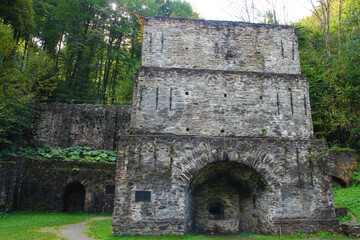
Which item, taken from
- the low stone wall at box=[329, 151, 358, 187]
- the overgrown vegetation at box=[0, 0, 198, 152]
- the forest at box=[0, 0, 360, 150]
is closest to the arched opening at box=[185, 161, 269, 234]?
the low stone wall at box=[329, 151, 358, 187]

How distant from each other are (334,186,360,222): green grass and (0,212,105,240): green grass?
Result: 12.2m

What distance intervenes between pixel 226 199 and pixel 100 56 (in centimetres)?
2236

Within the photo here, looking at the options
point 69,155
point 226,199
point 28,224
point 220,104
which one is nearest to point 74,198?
point 69,155

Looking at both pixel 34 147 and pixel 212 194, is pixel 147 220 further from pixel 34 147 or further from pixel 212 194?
pixel 34 147

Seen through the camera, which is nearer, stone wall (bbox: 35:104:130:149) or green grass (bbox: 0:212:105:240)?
green grass (bbox: 0:212:105:240)

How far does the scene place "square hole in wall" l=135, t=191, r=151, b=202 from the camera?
8.74 m

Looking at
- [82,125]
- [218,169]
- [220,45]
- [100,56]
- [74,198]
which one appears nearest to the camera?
[218,169]

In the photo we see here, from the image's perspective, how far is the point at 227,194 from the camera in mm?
10867

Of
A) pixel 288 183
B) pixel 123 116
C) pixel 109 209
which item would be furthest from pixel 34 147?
pixel 288 183

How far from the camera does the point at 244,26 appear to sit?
11.7 m

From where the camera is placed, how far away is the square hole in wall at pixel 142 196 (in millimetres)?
8742

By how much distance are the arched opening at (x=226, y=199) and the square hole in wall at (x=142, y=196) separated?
1.46m

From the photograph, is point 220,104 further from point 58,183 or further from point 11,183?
point 11,183

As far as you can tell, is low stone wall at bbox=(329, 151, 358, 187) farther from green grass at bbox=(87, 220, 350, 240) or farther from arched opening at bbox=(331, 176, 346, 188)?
green grass at bbox=(87, 220, 350, 240)
